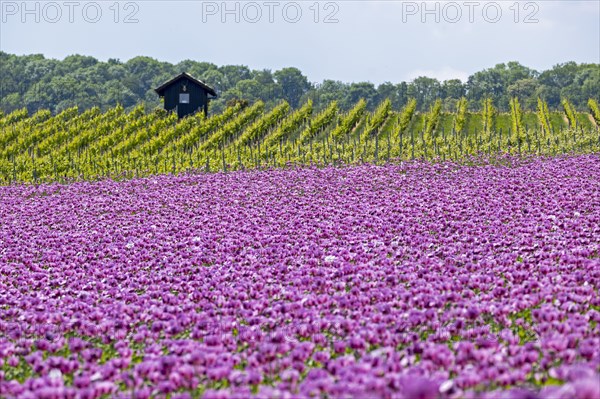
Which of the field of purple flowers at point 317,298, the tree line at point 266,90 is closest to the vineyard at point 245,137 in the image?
the field of purple flowers at point 317,298

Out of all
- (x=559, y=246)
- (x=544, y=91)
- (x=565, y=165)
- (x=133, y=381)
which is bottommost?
(x=133, y=381)

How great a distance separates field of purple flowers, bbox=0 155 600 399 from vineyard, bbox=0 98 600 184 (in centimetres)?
1698

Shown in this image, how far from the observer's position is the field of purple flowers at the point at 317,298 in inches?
229

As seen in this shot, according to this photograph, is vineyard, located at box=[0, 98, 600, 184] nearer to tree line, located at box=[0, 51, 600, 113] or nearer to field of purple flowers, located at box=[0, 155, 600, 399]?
field of purple flowers, located at box=[0, 155, 600, 399]

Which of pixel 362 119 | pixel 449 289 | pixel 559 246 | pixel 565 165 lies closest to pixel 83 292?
pixel 449 289

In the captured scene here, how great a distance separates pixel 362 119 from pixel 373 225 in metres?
56.6

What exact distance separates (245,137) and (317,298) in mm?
47714

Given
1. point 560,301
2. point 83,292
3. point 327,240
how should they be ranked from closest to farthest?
1. point 560,301
2. point 83,292
3. point 327,240

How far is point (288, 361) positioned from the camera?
6219 mm

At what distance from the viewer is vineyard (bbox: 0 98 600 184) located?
1533 inches

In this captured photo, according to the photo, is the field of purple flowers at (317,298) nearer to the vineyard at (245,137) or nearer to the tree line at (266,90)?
the vineyard at (245,137)

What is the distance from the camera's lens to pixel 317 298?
8.34 m

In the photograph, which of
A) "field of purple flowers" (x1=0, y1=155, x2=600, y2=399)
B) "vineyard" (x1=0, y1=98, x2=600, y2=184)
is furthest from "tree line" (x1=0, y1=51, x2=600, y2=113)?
"field of purple flowers" (x1=0, y1=155, x2=600, y2=399)

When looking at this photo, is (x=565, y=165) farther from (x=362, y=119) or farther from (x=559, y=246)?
(x=362, y=119)
